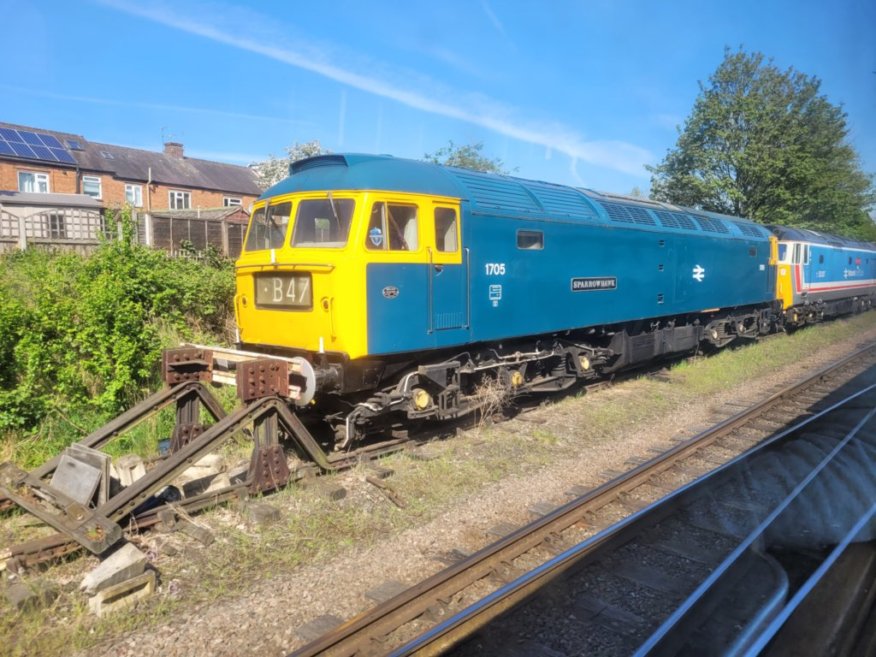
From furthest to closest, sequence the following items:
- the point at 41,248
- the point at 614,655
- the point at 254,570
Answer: the point at 41,248
the point at 254,570
the point at 614,655

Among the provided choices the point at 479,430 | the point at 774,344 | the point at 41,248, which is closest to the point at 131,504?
the point at 479,430

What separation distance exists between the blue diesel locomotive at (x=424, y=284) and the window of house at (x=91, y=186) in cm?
3286

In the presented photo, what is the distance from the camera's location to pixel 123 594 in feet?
13.7

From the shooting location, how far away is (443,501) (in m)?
6.15

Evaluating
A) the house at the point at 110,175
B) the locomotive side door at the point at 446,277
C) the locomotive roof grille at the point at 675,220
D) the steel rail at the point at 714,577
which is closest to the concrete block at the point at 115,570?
the steel rail at the point at 714,577

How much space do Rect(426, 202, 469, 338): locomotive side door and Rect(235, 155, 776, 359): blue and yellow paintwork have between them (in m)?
0.02

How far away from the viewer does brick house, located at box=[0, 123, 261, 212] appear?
31.9 metres

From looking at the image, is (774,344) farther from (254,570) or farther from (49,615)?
(49,615)

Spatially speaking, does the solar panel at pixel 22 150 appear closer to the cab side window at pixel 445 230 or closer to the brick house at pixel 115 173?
the brick house at pixel 115 173

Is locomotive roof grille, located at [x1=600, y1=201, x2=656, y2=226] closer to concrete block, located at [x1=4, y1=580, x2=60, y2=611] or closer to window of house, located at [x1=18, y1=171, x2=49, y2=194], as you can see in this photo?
concrete block, located at [x1=4, y1=580, x2=60, y2=611]

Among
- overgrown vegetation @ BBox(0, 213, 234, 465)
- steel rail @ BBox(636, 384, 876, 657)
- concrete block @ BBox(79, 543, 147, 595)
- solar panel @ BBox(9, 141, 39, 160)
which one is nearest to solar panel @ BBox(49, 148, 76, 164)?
solar panel @ BBox(9, 141, 39, 160)

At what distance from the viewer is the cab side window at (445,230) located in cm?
741

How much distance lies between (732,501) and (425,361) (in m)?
Answer: 3.78

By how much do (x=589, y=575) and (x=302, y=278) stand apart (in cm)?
425
